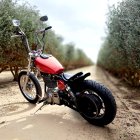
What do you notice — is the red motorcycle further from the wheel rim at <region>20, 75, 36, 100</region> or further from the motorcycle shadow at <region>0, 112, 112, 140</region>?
the wheel rim at <region>20, 75, 36, 100</region>

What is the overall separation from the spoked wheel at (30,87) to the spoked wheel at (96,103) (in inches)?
57.1

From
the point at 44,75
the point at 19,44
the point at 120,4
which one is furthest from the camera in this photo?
the point at 19,44

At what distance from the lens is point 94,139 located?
5652 mm

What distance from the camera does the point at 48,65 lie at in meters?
6.88

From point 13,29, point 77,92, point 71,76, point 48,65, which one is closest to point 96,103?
point 77,92

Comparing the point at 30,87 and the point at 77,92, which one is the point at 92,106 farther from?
the point at 30,87

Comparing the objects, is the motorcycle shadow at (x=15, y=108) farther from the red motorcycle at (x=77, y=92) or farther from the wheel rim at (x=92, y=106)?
the wheel rim at (x=92, y=106)

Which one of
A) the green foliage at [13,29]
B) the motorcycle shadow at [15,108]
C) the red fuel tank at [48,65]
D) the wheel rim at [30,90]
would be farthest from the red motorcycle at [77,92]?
the green foliage at [13,29]

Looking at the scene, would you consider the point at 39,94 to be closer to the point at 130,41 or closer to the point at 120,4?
the point at 130,41

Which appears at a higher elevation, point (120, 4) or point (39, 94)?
point (120, 4)

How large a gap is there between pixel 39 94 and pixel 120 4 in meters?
4.54

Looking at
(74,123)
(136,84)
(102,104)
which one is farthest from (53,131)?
(136,84)

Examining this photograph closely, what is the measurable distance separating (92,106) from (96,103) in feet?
0.55

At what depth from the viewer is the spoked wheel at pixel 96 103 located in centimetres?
608
